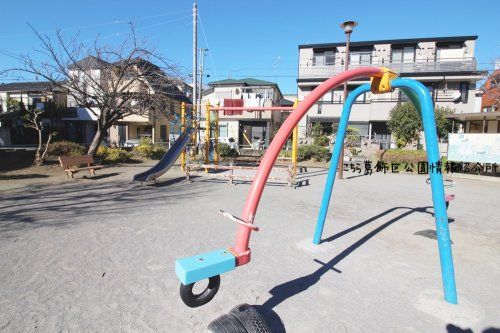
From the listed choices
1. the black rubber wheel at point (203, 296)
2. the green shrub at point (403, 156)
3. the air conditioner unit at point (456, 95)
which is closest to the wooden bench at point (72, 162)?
the black rubber wheel at point (203, 296)

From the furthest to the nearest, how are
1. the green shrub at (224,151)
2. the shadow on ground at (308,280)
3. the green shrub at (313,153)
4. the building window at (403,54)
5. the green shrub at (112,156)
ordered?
the building window at (403,54) → the green shrub at (224,151) → the green shrub at (313,153) → the green shrub at (112,156) → the shadow on ground at (308,280)

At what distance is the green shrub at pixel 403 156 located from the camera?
1526 cm

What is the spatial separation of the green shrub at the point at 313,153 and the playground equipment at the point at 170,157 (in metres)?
7.75

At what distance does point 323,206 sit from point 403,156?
43.4 ft

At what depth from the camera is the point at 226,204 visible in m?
7.33

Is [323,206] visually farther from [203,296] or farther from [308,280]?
[203,296]

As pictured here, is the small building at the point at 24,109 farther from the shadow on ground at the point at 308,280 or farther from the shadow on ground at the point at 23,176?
the shadow on ground at the point at 308,280

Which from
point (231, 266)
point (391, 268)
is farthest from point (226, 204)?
point (231, 266)

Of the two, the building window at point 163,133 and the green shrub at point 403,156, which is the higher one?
the building window at point 163,133

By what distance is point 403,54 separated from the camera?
27812mm

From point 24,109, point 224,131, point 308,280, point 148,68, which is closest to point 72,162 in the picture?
point 148,68

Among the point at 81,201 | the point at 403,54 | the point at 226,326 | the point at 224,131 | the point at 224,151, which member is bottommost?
the point at 81,201

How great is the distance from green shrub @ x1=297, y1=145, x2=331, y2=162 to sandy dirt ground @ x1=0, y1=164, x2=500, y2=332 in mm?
9716

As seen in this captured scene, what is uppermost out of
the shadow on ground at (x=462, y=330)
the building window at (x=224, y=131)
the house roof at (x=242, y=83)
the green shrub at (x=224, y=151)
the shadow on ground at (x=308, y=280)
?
the house roof at (x=242, y=83)
